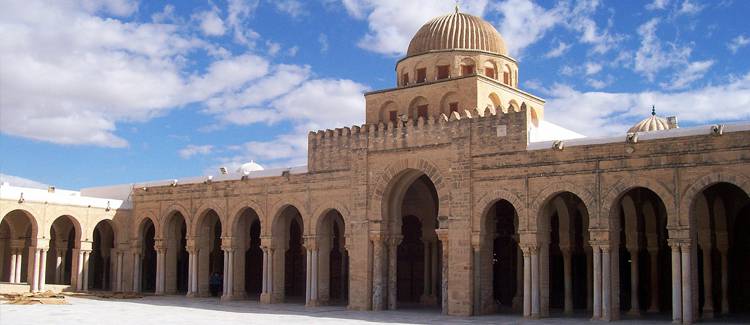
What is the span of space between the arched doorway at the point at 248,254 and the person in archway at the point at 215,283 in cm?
99

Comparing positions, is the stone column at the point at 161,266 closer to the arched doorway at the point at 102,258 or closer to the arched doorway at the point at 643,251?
the arched doorway at the point at 102,258

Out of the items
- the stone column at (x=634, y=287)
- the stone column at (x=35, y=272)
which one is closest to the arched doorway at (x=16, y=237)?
the stone column at (x=35, y=272)

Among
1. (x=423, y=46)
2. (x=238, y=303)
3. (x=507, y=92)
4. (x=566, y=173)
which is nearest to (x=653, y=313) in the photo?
(x=566, y=173)

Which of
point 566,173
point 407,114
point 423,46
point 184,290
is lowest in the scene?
point 184,290

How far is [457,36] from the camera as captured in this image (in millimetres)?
23984

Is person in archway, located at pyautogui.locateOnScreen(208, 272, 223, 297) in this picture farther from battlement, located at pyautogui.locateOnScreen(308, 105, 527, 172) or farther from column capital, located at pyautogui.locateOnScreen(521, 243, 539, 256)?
column capital, located at pyautogui.locateOnScreen(521, 243, 539, 256)

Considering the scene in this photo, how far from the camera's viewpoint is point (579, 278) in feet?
77.0

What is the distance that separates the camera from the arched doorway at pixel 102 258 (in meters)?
31.7

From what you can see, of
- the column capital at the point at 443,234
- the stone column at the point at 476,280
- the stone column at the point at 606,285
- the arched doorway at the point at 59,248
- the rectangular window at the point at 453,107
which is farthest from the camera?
the arched doorway at the point at 59,248

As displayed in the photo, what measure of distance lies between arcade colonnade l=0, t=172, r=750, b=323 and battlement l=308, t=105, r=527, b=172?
1228mm

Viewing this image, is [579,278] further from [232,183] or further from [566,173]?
[232,183]

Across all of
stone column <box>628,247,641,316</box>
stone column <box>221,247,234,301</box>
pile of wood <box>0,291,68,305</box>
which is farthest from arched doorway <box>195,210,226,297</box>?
stone column <box>628,247,641,316</box>

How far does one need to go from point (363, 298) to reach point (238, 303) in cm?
460

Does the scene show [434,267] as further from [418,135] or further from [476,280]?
[418,135]
